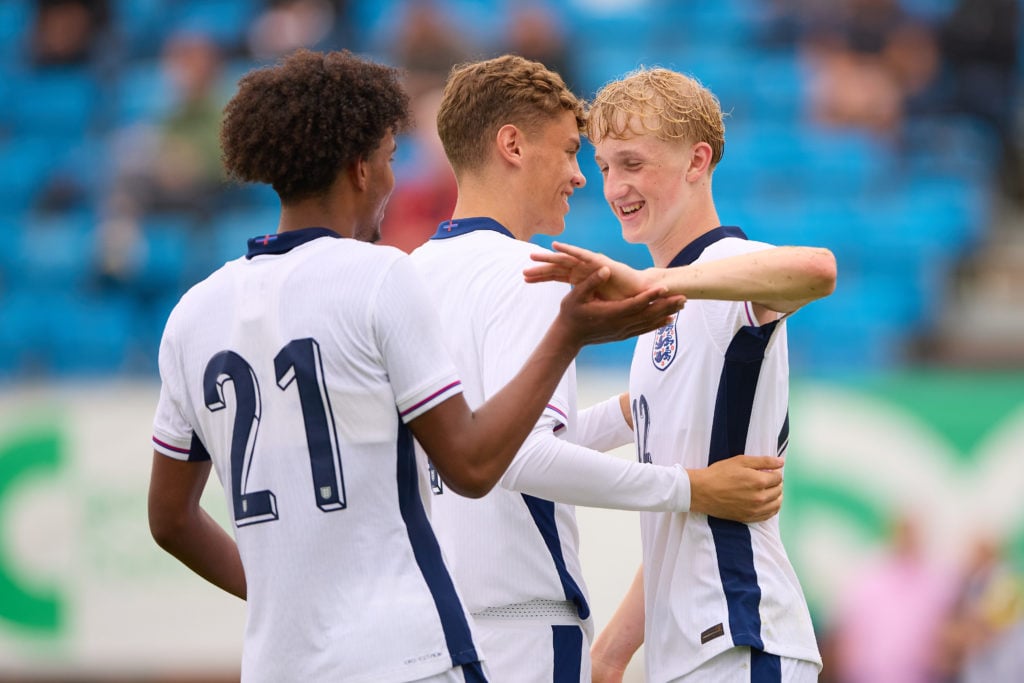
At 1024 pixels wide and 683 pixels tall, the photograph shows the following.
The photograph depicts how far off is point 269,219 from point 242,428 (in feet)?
26.0

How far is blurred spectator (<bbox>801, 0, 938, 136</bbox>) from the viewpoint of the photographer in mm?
11203

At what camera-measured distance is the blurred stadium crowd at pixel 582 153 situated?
9.89 m

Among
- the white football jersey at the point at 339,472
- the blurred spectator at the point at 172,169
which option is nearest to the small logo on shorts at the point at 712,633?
the white football jersey at the point at 339,472

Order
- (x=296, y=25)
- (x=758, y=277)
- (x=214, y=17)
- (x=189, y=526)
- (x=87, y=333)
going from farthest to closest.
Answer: (x=214, y=17)
(x=296, y=25)
(x=87, y=333)
(x=189, y=526)
(x=758, y=277)

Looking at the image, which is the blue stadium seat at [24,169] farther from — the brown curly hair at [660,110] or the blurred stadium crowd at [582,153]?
the brown curly hair at [660,110]

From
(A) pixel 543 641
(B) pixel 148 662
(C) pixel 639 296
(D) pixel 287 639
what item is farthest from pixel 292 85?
(B) pixel 148 662

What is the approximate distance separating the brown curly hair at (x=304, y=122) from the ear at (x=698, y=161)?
3.26ft

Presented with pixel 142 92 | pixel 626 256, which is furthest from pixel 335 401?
pixel 142 92

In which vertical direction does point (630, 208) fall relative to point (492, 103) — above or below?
below

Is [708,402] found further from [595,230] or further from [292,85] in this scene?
[595,230]

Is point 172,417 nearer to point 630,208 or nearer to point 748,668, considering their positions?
point 630,208

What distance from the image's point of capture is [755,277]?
3.14 m

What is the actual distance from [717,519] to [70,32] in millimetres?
10793

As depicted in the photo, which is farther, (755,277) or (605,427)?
(605,427)
